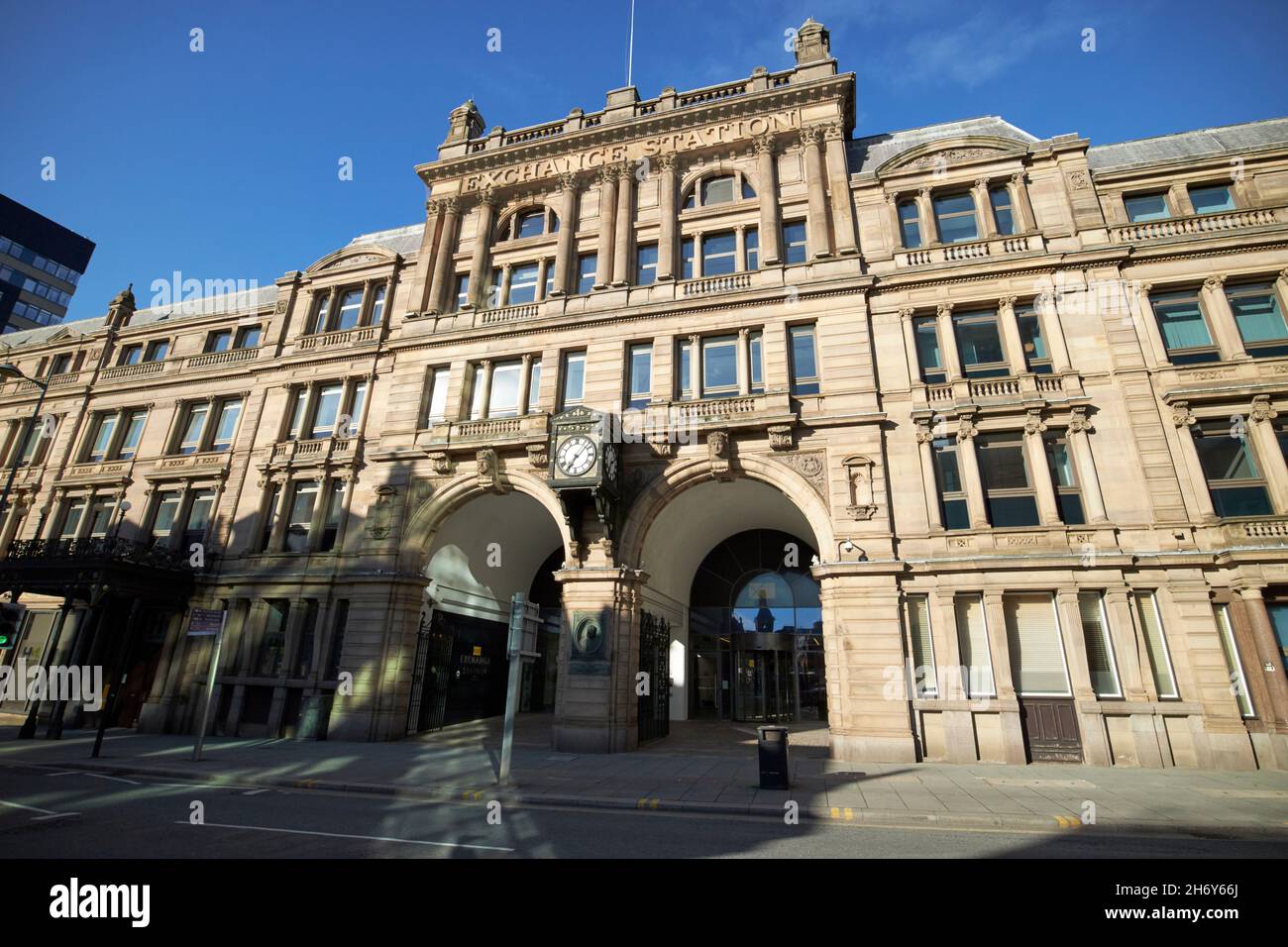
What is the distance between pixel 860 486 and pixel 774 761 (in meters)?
8.65

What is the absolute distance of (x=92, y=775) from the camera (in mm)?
12906

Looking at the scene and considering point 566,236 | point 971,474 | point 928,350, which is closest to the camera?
point 971,474

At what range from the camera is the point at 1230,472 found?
15727mm

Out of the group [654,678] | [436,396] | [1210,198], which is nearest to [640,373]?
[436,396]

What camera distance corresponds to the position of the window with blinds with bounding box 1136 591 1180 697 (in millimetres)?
14398

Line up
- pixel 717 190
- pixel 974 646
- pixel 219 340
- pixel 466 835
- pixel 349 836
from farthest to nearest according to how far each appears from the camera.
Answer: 1. pixel 219 340
2. pixel 717 190
3. pixel 974 646
4. pixel 466 835
5. pixel 349 836

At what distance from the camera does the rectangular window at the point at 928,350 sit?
18.1m

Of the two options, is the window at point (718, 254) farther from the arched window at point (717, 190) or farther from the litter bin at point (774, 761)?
the litter bin at point (774, 761)

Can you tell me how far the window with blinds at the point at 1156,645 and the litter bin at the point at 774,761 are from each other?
35.2ft

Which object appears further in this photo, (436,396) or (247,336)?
(247,336)

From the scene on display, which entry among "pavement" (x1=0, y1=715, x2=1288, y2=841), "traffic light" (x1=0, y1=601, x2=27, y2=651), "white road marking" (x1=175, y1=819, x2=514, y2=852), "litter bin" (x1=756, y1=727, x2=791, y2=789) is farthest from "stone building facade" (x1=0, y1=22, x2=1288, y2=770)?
"traffic light" (x1=0, y1=601, x2=27, y2=651)

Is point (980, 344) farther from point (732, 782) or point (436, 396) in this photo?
point (436, 396)

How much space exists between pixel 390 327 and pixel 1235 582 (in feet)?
95.2

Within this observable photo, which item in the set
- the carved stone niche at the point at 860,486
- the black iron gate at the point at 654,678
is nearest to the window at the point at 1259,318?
the carved stone niche at the point at 860,486
